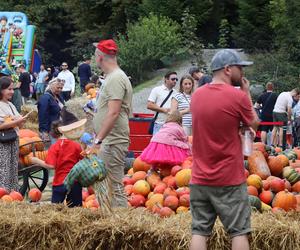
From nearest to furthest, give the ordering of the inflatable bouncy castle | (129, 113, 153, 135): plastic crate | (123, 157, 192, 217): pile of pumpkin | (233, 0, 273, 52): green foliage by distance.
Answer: (123, 157, 192, 217): pile of pumpkin, (129, 113, 153, 135): plastic crate, (233, 0, 273, 52): green foliage, the inflatable bouncy castle

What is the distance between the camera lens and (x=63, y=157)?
885 centimetres

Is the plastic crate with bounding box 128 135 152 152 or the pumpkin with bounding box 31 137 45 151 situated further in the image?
the plastic crate with bounding box 128 135 152 152

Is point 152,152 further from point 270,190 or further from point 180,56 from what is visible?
point 180,56

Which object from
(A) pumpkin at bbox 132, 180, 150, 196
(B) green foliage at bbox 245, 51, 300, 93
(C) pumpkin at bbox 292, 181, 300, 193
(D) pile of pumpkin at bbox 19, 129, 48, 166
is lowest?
(B) green foliage at bbox 245, 51, 300, 93

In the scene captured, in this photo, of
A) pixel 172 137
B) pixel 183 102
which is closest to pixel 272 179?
pixel 172 137

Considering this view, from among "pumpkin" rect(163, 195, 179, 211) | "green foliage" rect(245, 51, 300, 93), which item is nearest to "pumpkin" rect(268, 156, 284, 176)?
"pumpkin" rect(163, 195, 179, 211)

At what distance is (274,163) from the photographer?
10.8 m

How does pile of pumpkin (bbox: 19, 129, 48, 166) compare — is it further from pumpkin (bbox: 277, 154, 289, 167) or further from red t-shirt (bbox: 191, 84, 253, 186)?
red t-shirt (bbox: 191, 84, 253, 186)

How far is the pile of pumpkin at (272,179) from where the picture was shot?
933cm

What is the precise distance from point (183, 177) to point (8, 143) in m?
2.59

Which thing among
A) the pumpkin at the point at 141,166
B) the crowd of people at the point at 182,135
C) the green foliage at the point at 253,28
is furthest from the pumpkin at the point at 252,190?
the green foliage at the point at 253,28

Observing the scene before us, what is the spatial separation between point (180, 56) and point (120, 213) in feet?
95.0

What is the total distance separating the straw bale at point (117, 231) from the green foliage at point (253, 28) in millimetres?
30126

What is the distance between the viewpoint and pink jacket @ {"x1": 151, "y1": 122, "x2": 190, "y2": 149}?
37.5ft
